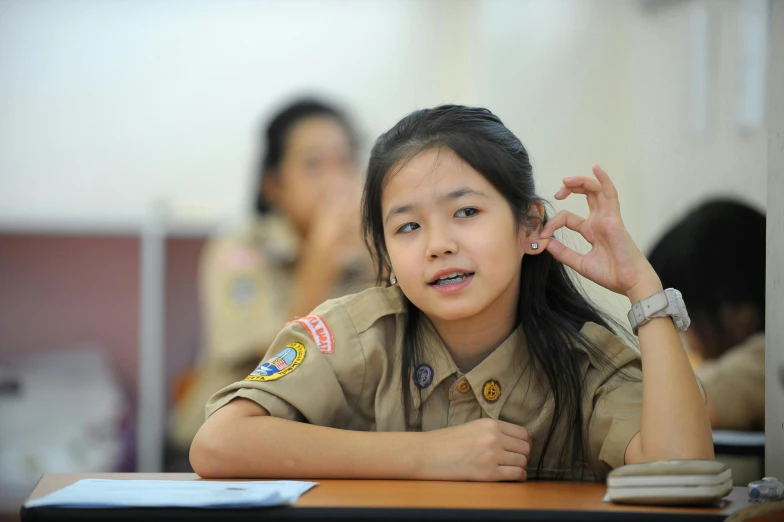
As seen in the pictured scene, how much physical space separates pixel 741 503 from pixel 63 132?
3700 millimetres

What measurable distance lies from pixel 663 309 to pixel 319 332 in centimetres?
54

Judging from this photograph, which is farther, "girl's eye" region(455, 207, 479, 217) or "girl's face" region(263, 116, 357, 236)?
"girl's face" region(263, 116, 357, 236)

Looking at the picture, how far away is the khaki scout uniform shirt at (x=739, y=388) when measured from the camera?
98.6 inches

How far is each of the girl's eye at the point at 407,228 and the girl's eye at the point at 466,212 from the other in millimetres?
69

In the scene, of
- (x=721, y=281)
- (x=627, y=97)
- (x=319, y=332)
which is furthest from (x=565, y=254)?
(x=627, y=97)

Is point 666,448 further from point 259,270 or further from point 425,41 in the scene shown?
point 425,41

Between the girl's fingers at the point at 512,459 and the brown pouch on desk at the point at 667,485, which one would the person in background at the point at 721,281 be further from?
the brown pouch on desk at the point at 667,485

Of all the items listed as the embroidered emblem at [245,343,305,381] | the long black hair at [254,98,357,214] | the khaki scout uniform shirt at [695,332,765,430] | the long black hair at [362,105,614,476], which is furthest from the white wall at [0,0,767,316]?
the embroidered emblem at [245,343,305,381]

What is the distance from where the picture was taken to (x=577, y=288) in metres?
1.64

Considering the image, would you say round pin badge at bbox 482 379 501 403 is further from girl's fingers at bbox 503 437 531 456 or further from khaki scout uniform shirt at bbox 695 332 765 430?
khaki scout uniform shirt at bbox 695 332 765 430

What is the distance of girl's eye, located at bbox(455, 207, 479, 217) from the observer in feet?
4.80

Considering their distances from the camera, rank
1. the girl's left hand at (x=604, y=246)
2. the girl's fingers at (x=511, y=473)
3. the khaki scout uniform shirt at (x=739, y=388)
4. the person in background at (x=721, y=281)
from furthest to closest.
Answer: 1. the person in background at (x=721, y=281)
2. the khaki scout uniform shirt at (x=739, y=388)
3. the girl's left hand at (x=604, y=246)
4. the girl's fingers at (x=511, y=473)

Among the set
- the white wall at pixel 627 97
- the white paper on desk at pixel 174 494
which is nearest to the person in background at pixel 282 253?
the white wall at pixel 627 97

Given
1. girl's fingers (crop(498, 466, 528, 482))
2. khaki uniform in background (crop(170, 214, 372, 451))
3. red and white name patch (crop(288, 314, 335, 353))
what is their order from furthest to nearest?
1. khaki uniform in background (crop(170, 214, 372, 451))
2. red and white name patch (crop(288, 314, 335, 353))
3. girl's fingers (crop(498, 466, 528, 482))
